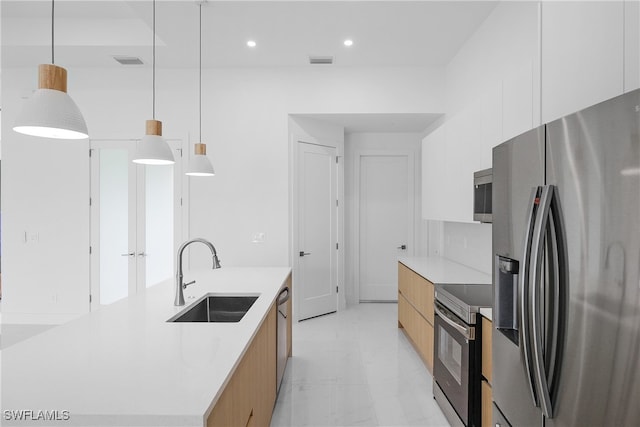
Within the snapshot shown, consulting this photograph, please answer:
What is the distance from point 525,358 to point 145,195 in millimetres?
4450

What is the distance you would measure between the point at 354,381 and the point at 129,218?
337 cm

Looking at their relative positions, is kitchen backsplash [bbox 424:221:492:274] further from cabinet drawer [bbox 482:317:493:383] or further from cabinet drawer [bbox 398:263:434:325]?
cabinet drawer [bbox 482:317:493:383]

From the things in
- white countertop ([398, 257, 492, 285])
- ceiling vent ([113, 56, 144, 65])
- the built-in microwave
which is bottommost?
white countertop ([398, 257, 492, 285])

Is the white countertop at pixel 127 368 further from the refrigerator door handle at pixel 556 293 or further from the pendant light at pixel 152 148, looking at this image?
the refrigerator door handle at pixel 556 293

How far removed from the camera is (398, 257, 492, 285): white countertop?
288 centimetres

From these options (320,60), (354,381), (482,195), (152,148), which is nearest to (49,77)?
(152,148)

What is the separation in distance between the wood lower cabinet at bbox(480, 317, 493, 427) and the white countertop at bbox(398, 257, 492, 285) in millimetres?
782

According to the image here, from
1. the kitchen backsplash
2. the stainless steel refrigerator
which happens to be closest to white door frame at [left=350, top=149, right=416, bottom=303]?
the kitchen backsplash

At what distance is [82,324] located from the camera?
70.4 inches

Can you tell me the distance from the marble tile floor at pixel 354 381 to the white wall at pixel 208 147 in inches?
50.8

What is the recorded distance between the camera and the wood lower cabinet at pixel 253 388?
1.28m

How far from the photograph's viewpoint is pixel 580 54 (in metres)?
1.40

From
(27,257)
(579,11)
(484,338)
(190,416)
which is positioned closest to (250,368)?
(190,416)

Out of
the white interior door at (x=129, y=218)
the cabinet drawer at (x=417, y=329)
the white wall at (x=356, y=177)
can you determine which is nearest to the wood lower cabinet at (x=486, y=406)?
the cabinet drawer at (x=417, y=329)
